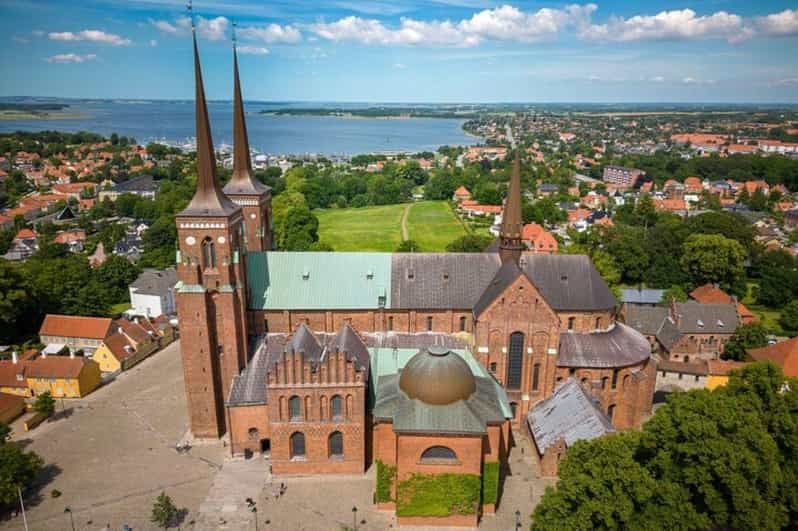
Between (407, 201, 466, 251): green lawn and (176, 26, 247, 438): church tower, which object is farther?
(407, 201, 466, 251): green lawn

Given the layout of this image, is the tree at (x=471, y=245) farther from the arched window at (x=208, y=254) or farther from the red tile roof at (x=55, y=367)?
the red tile roof at (x=55, y=367)

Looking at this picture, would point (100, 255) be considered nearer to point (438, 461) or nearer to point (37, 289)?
point (37, 289)

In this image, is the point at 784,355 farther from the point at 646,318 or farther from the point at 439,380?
the point at 439,380

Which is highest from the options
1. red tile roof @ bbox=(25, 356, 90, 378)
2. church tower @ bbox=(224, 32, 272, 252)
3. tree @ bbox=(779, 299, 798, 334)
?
church tower @ bbox=(224, 32, 272, 252)

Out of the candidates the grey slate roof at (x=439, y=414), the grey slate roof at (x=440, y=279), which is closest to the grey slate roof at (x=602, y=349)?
the grey slate roof at (x=440, y=279)

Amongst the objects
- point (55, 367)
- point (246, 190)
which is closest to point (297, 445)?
point (246, 190)

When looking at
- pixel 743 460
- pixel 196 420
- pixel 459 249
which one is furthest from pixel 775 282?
pixel 196 420

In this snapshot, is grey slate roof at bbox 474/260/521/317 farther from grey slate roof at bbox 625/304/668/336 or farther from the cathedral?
grey slate roof at bbox 625/304/668/336

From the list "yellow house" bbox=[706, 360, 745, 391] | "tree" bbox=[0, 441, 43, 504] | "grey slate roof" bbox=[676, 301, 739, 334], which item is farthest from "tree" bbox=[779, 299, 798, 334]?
"tree" bbox=[0, 441, 43, 504]
